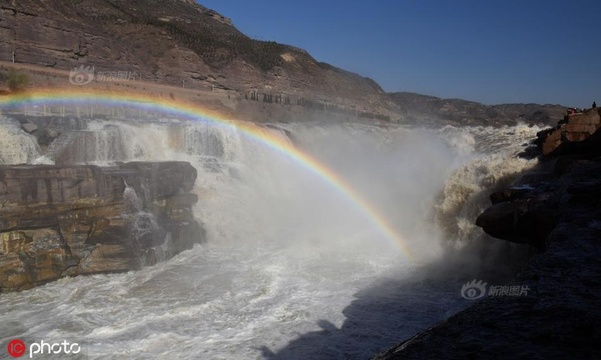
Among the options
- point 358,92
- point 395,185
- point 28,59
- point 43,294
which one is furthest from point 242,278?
point 358,92

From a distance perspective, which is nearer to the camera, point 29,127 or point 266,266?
Answer: point 266,266

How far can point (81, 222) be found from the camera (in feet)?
37.9

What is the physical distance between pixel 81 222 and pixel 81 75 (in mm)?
20542

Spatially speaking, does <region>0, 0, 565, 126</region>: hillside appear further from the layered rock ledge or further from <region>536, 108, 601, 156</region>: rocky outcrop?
the layered rock ledge

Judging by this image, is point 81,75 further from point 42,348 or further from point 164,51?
point 42,348

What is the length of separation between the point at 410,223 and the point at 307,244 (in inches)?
171

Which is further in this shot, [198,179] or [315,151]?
[315,151]

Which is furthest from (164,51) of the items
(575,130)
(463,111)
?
(463,111)

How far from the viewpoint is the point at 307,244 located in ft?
48.6

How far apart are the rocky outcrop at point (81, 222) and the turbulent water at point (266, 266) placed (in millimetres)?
491

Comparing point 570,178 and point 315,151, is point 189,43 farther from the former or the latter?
point 570,178

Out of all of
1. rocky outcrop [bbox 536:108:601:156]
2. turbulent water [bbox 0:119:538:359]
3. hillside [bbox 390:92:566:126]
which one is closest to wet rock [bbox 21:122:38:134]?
turbulent water [bbox 0:119:538:359]

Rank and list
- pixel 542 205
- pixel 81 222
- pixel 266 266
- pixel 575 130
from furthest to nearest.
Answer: pixel 575 130
pixel 266 266
pixel 81 222
pixel 542 205

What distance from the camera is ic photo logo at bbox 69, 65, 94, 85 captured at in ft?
90.5
